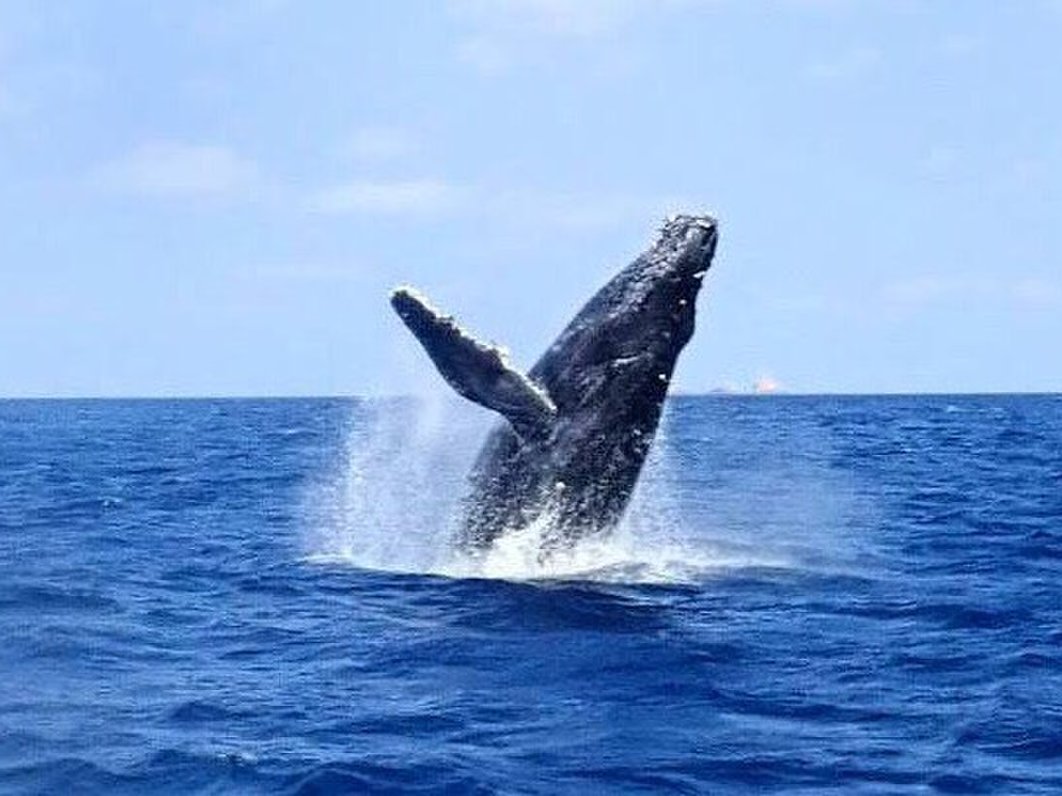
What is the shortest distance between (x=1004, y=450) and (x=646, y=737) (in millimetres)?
35811

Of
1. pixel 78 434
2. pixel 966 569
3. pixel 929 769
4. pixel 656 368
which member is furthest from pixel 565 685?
pixel 78 434

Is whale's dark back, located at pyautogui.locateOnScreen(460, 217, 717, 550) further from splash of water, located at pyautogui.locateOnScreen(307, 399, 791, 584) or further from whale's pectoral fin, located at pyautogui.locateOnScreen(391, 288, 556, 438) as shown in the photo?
whale's pectoral fin, located at pyautogui.locateOnScreen(391, 288, 556, 438)

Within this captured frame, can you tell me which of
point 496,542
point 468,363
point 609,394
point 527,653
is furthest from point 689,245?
point 527,653

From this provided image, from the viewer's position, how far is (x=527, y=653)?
11.9 m

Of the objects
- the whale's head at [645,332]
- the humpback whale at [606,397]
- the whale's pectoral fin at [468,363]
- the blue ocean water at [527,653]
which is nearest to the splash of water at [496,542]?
the blue ocean water at [527,653]

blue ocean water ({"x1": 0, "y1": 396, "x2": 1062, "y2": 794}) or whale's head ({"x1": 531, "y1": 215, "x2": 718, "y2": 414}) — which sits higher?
whale's head ({"x1": 531, "y1": 215, "x2": 718, "y2": 414})

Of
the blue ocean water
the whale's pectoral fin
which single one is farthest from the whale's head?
the blue ocean water

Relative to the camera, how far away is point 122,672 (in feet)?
37.8

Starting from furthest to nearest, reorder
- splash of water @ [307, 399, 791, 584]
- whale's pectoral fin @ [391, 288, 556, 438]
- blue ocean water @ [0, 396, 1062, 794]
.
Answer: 1. splash of water @ [307, 399, 791, 584]
2. whale's pectoral fin @ [391, 288, 556, 438]
3. blue ocean water @ [0, 396, 1062, 794]

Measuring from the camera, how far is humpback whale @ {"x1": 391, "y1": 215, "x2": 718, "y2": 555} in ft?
50.9

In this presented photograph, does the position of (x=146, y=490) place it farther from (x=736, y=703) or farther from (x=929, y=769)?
(x=929, y=769)

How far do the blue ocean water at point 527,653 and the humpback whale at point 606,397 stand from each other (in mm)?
519

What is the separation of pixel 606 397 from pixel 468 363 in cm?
183

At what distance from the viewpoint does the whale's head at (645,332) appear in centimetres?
1552
